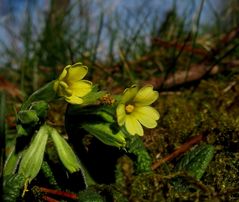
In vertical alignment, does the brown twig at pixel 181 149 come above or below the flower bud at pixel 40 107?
below

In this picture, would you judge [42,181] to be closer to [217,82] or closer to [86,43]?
[217,82]

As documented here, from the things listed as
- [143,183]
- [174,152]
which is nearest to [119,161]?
[174,152]

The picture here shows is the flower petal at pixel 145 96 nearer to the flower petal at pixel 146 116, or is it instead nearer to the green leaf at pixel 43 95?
the flower petal at pixel 146 116

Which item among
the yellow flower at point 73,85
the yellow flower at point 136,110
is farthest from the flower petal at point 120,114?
the yellow flower at point 73,85

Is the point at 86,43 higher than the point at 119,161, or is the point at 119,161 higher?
the point at 119,161

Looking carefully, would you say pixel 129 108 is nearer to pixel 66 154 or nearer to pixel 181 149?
pixel 66 154

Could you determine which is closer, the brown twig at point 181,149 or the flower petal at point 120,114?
the flower petal at point 120,114
